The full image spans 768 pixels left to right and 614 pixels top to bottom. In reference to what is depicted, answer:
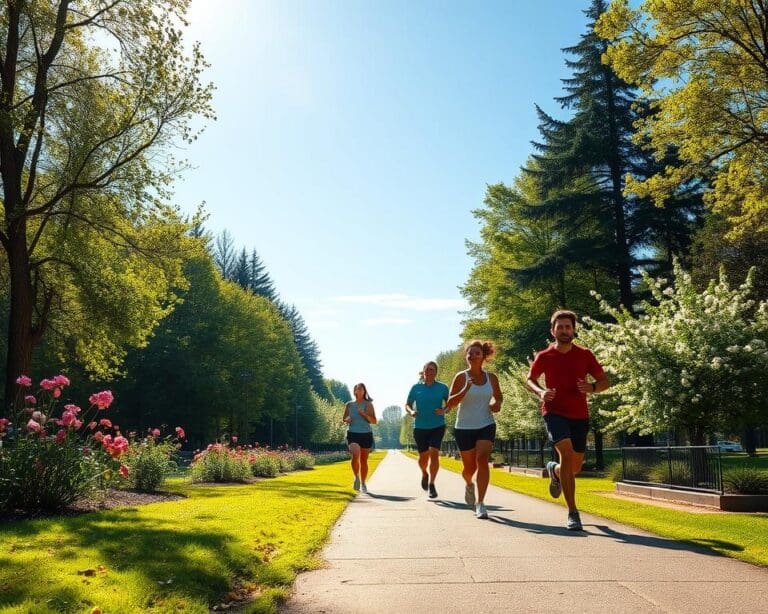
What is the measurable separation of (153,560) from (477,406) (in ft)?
15.8

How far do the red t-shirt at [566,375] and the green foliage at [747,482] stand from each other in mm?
5679

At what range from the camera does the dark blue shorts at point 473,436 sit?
28.6 ft

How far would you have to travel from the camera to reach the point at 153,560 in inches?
202

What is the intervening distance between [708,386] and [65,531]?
12.5 m

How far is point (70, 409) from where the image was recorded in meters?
9.34

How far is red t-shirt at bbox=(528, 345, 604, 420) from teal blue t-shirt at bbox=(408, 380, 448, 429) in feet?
13.4

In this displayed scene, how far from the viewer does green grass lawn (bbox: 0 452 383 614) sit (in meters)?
3.98

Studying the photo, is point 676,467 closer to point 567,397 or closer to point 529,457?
point 567,397

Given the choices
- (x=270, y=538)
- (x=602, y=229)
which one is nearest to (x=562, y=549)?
(x=270, y=538)

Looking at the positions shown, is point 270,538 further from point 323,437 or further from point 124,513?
point 323,437

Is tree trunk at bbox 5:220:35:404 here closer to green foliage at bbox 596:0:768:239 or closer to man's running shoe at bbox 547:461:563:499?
man's running shoe at bbox 547:461:563:499

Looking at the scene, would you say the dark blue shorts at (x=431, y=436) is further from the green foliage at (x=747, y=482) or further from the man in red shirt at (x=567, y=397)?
the green foliage at (x=747, y=482)

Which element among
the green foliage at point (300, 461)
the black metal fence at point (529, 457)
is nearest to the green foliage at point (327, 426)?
the green foliage at point (300, 461)

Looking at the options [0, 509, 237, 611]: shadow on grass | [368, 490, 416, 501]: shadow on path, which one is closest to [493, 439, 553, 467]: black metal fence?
[368, 490, 416, 501]: shadow on path
